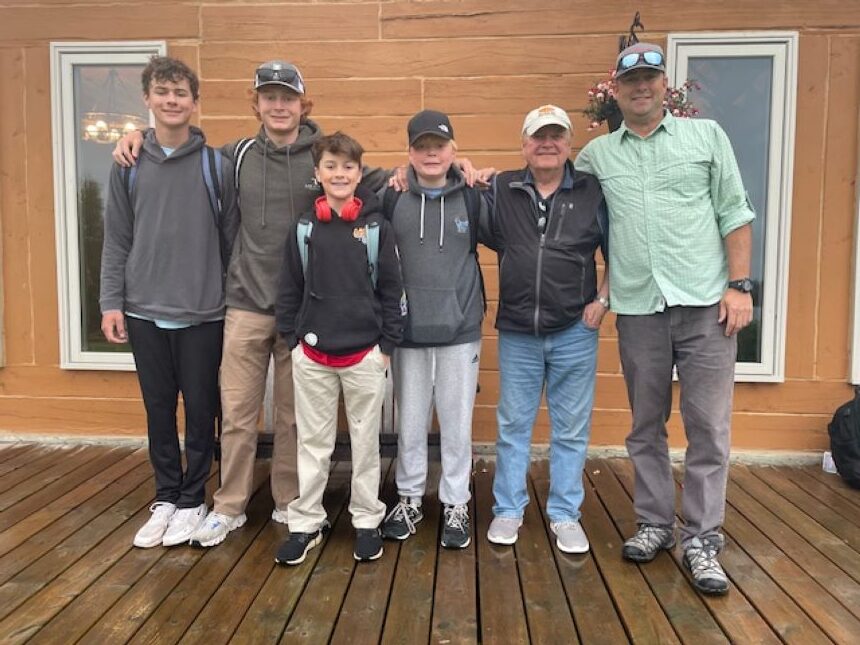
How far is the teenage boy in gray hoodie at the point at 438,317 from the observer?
8.40 ft

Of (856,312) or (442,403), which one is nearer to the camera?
(442,403)

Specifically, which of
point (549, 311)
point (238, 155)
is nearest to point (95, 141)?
point (238, 155)

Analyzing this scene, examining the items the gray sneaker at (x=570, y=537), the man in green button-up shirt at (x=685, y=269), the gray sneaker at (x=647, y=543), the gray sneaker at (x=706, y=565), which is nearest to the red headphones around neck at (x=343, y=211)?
the man in green button-up shirt at (x=685, y=269)

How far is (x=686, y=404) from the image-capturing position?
8.14 ft

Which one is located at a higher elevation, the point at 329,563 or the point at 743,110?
the point at 743,110

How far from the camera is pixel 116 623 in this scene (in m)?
2.11

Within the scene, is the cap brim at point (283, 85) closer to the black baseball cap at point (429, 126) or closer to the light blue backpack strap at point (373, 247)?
the black baseball cap at point (429, 126)

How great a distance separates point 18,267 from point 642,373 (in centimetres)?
375

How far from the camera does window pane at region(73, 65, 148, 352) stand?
13.2ft

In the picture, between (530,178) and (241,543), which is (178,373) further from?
(530,178)

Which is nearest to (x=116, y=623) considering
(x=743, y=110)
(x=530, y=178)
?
(x=530, y=178)

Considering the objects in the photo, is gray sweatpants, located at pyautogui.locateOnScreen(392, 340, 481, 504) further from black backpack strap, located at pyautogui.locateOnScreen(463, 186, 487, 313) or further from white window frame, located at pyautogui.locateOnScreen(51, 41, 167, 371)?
white window frame, located at pyautogui.locateOnScreen(51, 41, 167, 371)

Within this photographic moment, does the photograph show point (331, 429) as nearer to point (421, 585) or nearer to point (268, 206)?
point (421, 585)

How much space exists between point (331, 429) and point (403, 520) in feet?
1.69
